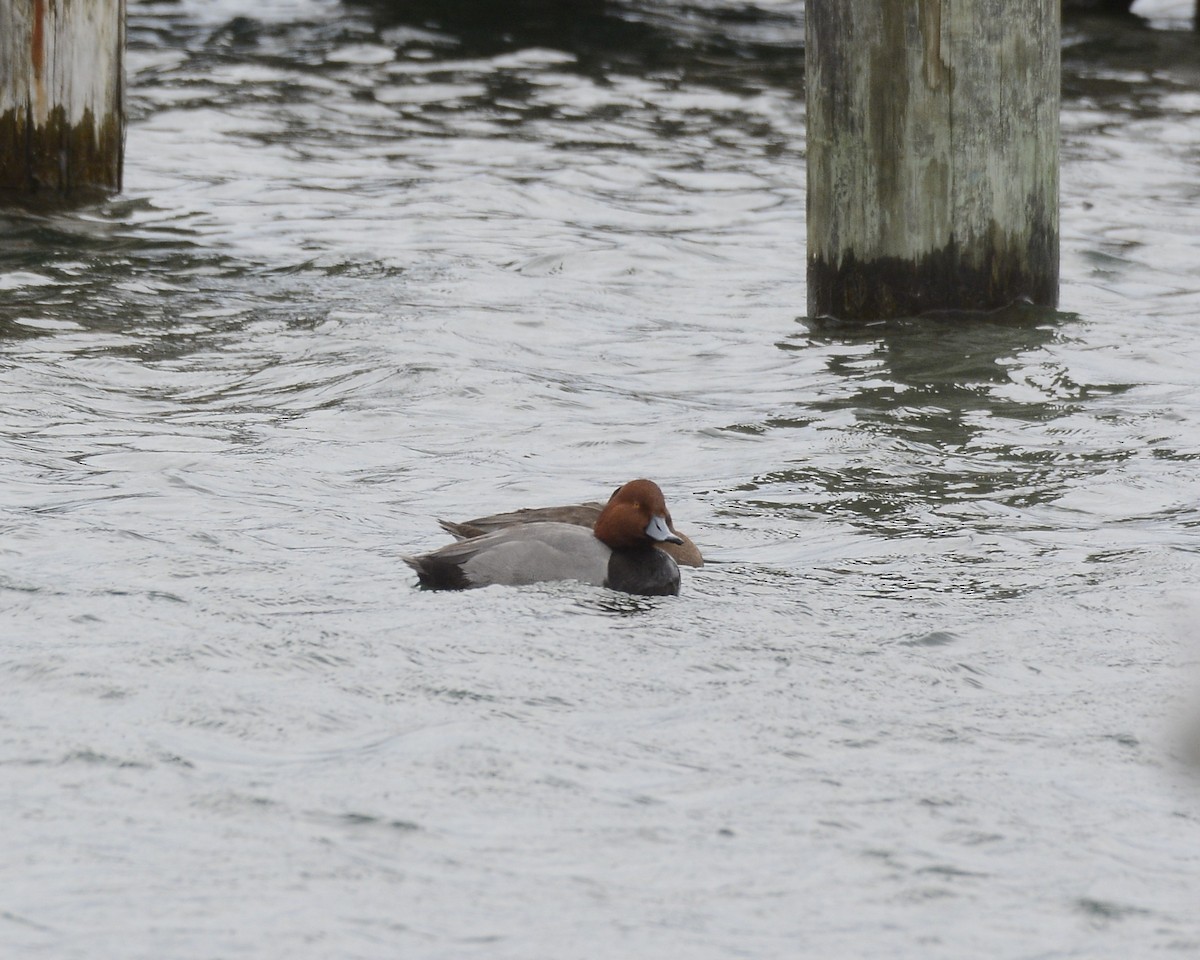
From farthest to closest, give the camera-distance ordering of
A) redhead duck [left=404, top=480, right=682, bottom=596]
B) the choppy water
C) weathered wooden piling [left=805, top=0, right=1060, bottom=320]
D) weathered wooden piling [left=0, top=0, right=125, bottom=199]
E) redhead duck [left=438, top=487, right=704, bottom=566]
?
weathered wooden piling [left=0, top=0, right=125, bottom=199] < weathered wooden piling [left=805, top=0, right=1060, bottom=320] < redhead duck [left=438, top=487, right=704, bottom=566] < redhead duck [left=404, top=480, right=682, bottom=596] < the choppy water

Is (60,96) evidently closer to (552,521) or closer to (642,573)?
(552,521)

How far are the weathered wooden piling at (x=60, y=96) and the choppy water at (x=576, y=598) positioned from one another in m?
0.45

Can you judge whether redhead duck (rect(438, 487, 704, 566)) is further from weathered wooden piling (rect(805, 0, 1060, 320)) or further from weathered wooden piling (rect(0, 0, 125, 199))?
weathered wooden piling (rect(0, 0, 125, 199))

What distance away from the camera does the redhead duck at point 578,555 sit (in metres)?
5.80

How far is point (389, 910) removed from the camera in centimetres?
380

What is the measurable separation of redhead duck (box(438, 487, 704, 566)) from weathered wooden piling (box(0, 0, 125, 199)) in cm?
609

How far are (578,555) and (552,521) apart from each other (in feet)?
0.62

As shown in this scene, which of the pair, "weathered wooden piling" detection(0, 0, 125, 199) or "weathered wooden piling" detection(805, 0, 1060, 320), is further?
"weathered wooden piling" detection(0, 0, 125, 199)

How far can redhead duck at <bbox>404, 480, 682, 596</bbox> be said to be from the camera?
5801 mm

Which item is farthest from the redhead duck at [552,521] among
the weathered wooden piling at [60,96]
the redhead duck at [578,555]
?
the weathered wooden piling at [60,96]

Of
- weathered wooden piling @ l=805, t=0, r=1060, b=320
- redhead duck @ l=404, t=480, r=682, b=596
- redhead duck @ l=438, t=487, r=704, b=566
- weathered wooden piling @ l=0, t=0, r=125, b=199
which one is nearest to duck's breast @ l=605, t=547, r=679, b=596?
redhead duck @ l=404, t=480, r=682, b=596

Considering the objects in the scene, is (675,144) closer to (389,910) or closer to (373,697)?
(373,697)

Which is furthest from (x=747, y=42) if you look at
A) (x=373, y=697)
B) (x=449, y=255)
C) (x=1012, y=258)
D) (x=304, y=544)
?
(x=373, y=697)

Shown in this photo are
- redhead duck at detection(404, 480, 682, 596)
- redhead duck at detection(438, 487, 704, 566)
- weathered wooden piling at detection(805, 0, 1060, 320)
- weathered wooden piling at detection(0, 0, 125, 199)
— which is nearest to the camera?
redhead duck at detection(404, 480, 682, 596)
